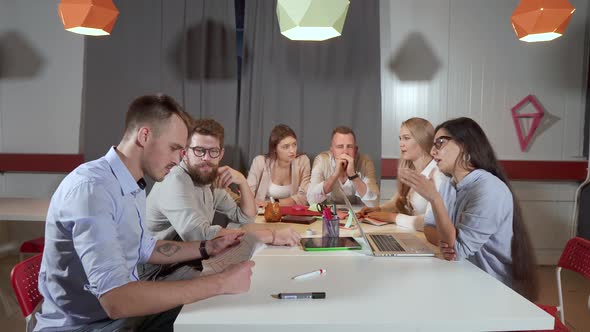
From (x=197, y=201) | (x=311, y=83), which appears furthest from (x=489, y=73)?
(x=197, y=201)

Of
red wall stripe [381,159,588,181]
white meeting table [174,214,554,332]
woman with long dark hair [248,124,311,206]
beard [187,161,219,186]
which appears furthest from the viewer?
red wall stripe [381,159,588,181]

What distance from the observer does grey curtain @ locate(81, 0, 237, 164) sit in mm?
4152

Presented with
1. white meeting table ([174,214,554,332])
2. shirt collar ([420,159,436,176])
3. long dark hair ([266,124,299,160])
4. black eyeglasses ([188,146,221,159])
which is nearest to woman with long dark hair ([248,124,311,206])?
long dark hair ([266,124,299,160])

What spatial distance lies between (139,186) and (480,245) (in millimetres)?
1370

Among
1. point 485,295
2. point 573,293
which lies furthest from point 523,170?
point 485,295

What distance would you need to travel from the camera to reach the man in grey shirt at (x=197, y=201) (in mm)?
2074

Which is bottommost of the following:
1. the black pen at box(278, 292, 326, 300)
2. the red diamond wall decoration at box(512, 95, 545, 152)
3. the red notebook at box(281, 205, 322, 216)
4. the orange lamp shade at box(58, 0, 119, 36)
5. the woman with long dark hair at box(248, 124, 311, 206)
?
the black pen at box(278, 292, 326, 300)

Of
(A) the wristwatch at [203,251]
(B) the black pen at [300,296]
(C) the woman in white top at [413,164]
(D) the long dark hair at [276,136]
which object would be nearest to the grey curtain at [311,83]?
(D) the long dark hair at [276,136]

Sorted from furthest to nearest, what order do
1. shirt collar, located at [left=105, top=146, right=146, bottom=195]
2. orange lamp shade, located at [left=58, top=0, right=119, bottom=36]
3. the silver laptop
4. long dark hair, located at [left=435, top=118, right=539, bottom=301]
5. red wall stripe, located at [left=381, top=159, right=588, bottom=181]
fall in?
red wall stripe, located at [left=381, top=159, right=588, bottom=181]
orange lamp shade, located at [left=58, top=0, right=119, bottom=36]
long dark hair, located at [left=435, top=118, right=539, bottom=301]
the silver laptop
shirt collar, located at [left=105, top=146, right=146, bottom=195]

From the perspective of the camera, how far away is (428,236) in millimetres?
2137

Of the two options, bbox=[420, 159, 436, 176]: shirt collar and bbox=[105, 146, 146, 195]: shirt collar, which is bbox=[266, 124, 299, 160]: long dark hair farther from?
bbox=[105, 146, 146, 195]: shirt collar

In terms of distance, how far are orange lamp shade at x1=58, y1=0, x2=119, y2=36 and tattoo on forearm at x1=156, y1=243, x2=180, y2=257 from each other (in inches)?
68.5

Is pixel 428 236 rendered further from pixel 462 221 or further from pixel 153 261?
pixel 153 261

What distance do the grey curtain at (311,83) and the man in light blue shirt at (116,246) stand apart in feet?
8.23
